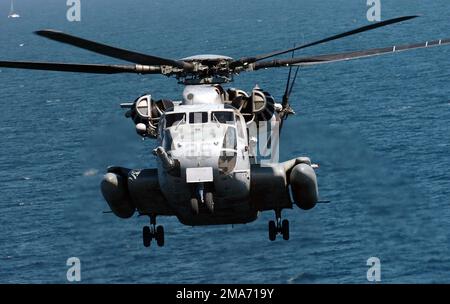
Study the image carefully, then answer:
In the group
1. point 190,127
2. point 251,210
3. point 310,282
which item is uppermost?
point 190,127

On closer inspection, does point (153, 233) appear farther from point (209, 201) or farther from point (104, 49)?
point (104, 49)

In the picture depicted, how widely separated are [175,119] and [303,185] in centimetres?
724

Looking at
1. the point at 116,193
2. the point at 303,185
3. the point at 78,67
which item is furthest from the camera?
the point at 116,193

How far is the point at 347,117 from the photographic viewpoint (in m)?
194

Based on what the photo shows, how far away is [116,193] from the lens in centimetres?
5925

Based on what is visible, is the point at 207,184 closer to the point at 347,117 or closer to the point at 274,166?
the point at 274,166

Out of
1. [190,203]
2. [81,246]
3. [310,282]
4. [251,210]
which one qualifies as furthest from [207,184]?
[81,246]

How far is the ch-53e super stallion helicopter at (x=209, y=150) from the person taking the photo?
53.8 m

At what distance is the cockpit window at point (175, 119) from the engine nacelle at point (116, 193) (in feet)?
16.1

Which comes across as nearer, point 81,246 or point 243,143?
point 243,143

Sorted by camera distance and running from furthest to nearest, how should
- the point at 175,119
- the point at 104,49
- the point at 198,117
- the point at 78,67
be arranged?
the point at 175,119, the point at 198,117, the point at 78,67, the point at 104,49

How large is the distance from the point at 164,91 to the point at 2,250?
6011 cm

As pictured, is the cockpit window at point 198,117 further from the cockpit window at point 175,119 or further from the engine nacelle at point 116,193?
the engine nacelle at point 116,193
